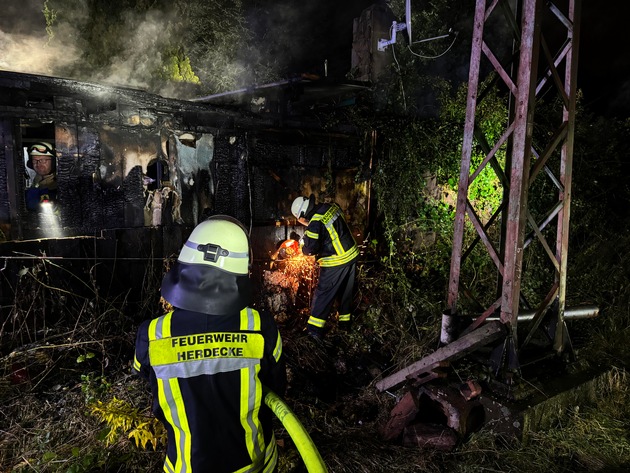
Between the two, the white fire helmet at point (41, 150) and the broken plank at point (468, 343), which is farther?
the white fire helmet at point (41, 150)

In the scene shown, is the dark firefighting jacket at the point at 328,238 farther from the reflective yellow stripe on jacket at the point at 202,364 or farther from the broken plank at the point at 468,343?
the reflective yellow stripe on jacket at the point at 202,364

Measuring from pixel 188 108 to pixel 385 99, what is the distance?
16.9ft

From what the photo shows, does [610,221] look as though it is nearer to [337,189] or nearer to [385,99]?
[385,99]

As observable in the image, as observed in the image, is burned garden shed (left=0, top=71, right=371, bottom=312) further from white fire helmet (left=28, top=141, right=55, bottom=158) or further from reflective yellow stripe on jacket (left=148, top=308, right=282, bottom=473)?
reflective yellow stripe on jacket (left=148, top=308, right=282, bottom=473)

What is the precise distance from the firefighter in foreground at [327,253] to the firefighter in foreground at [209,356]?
431 centimetres

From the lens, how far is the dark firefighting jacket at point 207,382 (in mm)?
2041

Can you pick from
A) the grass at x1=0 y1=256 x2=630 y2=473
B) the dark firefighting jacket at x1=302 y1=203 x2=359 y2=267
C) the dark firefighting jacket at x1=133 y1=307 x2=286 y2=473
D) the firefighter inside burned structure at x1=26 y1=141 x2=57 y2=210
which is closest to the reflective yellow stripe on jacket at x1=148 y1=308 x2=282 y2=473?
the dark firefighting jacket at x1=133 y1=307 x2=286 y2=473

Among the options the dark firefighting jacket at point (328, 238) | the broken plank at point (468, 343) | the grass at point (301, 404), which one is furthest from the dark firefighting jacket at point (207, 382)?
the dark firefighting jacket at point (328, 238)

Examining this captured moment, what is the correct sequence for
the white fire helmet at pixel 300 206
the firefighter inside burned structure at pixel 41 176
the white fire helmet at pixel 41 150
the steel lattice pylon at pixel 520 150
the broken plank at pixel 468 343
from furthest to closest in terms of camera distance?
the white fire helmet at pixel 300 206
the white fire helmet at pixel 41 150
the firefighter inside burned structure at pixel 41 176
the broken plank at pixel 468 343
the steel lattice pylon at pixel 520 150

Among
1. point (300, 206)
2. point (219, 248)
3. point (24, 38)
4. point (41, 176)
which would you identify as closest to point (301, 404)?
point (219, 248)

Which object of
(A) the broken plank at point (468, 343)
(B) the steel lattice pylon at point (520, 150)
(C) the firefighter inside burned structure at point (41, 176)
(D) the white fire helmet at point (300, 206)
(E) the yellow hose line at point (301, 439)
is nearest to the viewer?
(E) the yellow hose line at point (301, 439)

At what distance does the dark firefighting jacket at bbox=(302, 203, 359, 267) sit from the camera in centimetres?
653

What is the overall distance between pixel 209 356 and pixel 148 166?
5.22 meters

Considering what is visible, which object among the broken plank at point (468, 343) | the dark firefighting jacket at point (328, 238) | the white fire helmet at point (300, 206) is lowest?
the broken plank at point (468, 343)
